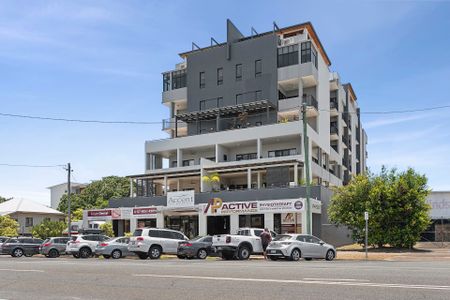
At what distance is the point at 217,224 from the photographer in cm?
4434

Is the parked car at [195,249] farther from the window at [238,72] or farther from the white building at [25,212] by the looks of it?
the white building at [25,212]

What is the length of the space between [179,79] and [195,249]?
35.6 meters

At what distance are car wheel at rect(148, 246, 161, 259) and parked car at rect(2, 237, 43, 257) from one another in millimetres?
12529

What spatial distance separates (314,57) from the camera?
53.0 m

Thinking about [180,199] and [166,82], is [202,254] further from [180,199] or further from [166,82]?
[166,82]

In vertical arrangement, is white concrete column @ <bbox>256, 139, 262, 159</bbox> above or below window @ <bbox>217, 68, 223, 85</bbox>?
Answer: below

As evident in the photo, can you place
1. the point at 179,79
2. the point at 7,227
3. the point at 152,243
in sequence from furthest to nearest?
the point at 179,79
the point at 7,227
the point at 152,243

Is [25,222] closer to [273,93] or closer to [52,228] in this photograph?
[52,228]

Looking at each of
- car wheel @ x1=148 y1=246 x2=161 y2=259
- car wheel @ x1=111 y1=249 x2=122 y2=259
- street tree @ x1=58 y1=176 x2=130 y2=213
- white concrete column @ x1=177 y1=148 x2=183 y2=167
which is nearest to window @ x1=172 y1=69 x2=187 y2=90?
white concrete column @ x1=177 y1=148 x2=183 y2=167

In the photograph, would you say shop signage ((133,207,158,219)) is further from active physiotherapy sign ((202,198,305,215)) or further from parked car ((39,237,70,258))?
parked car ((39,237,70,258))

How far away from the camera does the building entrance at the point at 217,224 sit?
44.1m

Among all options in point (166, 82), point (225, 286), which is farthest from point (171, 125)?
point (225, 286)

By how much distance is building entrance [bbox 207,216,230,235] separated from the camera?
44062 millimetres

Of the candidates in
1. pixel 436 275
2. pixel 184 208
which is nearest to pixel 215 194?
pixel 184 208
